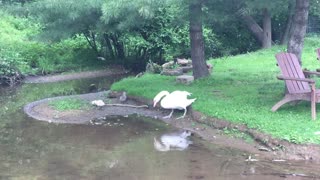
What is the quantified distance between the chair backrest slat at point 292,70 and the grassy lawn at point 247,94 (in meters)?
0.44

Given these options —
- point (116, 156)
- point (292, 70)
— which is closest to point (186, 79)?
point (292, 70)

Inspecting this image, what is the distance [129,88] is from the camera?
12906mm

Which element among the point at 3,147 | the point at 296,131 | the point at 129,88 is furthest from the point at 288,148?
the point at 129,88

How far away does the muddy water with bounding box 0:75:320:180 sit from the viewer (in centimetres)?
749

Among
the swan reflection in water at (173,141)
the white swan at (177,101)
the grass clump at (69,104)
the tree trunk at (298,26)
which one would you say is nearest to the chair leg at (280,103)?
the tree trunk at (298,26)

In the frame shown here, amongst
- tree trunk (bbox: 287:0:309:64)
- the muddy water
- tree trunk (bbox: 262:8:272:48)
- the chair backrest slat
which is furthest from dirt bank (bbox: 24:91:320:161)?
tree trunk (bbox: 262:8:272:48)

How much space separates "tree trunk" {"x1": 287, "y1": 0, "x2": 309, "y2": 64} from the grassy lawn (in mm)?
954

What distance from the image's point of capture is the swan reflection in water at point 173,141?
8.85 metres

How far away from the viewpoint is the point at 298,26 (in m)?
10.1

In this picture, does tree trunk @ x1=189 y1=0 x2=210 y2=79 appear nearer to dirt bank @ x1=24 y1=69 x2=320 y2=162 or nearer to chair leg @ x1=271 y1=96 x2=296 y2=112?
dirt bank @ x1=24 y1=69 x2=320 y2=162

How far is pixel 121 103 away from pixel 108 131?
223 centimetres

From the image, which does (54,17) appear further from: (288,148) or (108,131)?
(288,148)

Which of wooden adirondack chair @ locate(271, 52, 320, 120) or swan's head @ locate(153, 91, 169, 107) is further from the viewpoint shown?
swan's head @ locate(153, 91, 169, 107)

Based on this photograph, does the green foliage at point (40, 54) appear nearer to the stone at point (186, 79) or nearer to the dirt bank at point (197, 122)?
the dirt bank at point (197, 122)
